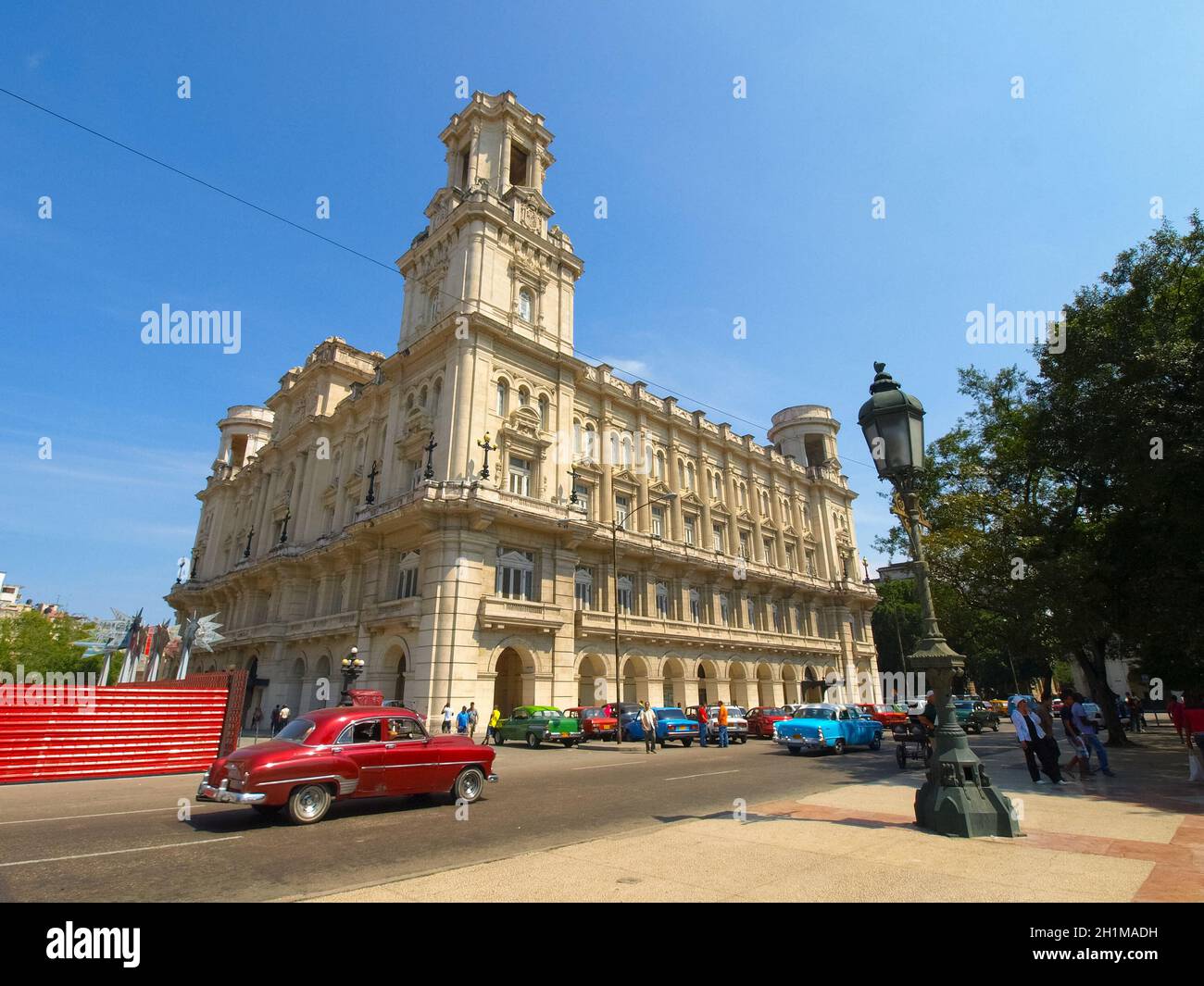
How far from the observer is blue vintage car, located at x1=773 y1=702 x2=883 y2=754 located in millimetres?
20797

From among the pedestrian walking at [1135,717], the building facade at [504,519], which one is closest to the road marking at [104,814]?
the building facade at [504,519]

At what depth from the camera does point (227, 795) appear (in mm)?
8500

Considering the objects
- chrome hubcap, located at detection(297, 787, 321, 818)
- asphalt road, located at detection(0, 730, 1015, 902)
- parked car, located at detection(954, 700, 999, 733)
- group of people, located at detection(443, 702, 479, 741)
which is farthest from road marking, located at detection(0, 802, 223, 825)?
parked car, located at detection(954, 700, 999, 733)

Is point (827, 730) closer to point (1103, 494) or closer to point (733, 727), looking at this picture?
point (733, 727)

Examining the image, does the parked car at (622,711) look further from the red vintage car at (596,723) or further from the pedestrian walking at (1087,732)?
the pedestrian walking at (1087,732)

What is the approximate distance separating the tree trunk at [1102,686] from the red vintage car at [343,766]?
72.2ft

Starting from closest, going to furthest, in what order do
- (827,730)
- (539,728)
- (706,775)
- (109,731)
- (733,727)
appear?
(706,775) → (109,731) → (827,730) → (539,728) → (733,727)

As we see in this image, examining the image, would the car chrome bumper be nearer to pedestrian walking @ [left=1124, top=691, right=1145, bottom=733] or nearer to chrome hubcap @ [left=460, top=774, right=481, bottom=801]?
chrome hubcap @ [left=460, top=774, right=481, bottom=801]

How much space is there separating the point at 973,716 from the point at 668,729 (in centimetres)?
1876

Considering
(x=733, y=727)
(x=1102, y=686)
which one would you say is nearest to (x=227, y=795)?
(x=733, y=727)

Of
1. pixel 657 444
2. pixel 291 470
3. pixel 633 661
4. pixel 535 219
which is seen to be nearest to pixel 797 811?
pixel 633 661

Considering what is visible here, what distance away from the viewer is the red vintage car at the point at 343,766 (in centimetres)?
860

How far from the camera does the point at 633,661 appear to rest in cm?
3259

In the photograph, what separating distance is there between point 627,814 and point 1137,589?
1762cm
